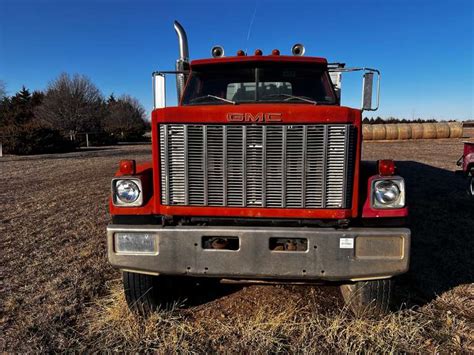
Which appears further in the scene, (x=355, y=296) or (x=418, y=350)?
(x=355, y=296)

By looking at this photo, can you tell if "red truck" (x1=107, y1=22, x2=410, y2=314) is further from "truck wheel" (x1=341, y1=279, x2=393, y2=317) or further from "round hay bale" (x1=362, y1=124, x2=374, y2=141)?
"round hay bale" (x1=362, y1=124, x2=374, y2=141)

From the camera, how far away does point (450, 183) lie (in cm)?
1099

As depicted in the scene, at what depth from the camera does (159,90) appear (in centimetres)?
459

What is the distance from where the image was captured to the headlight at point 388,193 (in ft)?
10.4

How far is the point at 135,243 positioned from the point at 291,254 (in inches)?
49.8

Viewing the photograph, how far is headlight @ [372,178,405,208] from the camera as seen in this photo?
3.18 m

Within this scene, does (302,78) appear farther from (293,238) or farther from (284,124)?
(293,238)

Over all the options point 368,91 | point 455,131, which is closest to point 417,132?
point 455,131

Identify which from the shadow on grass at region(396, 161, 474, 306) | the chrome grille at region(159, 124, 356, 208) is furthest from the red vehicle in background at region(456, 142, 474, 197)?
the chrome grille at region(159, 124, 356, 208)

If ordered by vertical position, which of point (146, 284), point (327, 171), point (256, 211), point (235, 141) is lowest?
point (146, 284)

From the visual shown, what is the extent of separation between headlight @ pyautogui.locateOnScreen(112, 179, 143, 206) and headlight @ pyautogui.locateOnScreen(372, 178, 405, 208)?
1964 mm

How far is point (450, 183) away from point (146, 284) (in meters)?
10.2

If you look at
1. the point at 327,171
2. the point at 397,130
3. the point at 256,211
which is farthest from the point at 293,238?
the point at 397,130

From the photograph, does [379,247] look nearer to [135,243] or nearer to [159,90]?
[135,243]
